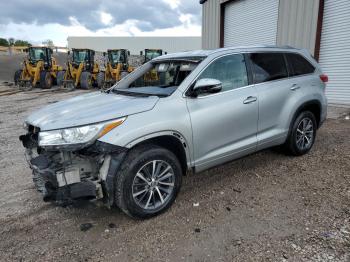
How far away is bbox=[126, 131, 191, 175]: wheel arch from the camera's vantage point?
2.93 m

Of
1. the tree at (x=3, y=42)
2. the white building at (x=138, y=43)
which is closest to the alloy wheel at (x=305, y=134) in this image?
the white building at (x=138, y=43)

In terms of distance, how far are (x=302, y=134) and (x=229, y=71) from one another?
1835mm

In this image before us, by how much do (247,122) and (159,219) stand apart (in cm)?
162

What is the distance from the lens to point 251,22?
12.0 m

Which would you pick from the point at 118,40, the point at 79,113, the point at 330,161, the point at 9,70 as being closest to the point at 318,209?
the point at 330,161

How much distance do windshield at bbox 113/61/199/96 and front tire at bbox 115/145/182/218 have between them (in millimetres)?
741

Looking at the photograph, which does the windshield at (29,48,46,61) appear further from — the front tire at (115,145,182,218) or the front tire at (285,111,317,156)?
→ the front tire at (115,145,182,218)

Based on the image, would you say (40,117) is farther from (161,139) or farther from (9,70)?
(9,70)

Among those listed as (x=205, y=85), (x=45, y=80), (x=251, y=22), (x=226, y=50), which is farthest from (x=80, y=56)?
(x=205, y=85)

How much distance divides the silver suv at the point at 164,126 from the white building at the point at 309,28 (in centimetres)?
602

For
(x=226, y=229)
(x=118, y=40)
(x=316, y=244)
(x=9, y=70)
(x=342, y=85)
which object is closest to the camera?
(x=316, y=244)

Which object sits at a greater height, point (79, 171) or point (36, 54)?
point (36, 54)

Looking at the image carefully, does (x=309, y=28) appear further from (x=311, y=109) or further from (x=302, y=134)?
(x=302, y=134)

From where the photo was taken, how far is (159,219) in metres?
3.12
